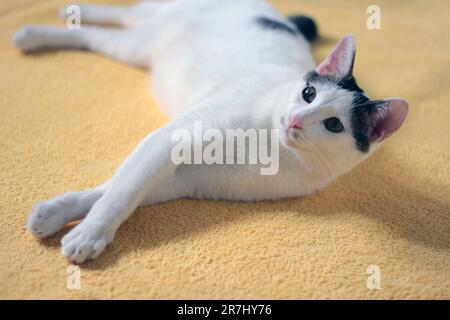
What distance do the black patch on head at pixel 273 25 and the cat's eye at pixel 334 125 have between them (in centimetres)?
72

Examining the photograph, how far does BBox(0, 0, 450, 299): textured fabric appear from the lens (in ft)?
4.35

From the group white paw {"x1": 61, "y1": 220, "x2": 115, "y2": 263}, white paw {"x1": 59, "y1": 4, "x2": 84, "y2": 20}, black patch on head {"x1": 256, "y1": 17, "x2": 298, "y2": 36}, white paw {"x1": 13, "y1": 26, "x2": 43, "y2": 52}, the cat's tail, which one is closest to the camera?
white paw {"x1": 61, "y1": 220, "x2": 115, "y2": 263}

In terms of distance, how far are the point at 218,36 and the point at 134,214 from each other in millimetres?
920

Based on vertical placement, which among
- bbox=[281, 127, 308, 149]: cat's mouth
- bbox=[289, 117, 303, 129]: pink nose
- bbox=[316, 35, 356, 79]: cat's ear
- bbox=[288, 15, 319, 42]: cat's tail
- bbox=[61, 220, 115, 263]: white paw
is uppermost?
bbox=[288, 15, 319, 42]: cat's tail

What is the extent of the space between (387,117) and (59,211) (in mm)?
999

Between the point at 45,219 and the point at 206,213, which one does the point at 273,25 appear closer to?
the point at 206,213

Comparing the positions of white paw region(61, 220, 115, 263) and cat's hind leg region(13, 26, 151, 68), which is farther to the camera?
cat's hind leg region(13, 26, 151, 68)

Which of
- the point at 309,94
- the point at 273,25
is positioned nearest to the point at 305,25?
the point at 273,25

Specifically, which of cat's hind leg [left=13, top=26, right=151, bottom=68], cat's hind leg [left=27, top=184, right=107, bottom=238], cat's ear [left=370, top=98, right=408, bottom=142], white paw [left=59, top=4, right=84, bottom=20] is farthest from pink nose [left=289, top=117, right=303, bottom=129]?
white paw [left=59, top=4, right=84, bottom=20]

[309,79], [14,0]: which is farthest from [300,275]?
[14,0]

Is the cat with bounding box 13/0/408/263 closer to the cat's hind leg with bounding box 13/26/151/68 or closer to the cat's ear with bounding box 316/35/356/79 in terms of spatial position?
the cat's ear with bounding box 316/35/356/79

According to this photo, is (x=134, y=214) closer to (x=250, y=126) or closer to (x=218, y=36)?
(x=250, y=126)

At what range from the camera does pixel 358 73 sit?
2480mm

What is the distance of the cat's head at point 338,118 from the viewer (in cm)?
143
